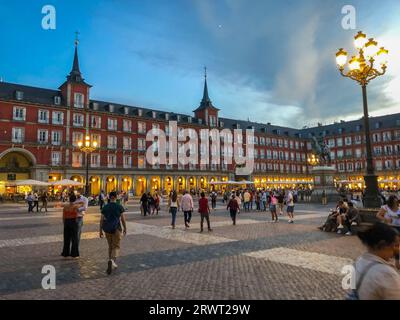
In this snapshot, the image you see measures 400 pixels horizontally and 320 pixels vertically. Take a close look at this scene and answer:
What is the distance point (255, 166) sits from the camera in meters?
72.4

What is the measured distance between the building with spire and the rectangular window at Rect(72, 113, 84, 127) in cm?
15

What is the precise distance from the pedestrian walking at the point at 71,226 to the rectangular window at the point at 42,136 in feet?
135

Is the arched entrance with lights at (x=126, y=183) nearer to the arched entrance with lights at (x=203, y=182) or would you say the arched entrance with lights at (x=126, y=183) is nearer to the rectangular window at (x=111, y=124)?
the rectangular window at (x=111, y=124)

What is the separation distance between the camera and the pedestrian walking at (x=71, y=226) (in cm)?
805

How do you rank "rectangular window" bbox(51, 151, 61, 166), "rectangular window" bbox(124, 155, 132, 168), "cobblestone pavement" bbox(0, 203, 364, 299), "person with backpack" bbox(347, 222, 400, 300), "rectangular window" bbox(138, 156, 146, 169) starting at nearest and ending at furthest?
"person with backpack" bbox(347, 222, 400, 300) < "cobblestone pavement" bbox(0, 203, 364, 299) < "rectangular window" bbox(51, 151, 61, 166) < "rectangular window" bbox(124, 155, 132, 168) < "rectangular window" bbox(138, 156, 146, 169)

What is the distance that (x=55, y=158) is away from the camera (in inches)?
1778

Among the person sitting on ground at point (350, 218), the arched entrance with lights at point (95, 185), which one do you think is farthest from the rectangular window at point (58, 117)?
the person sitting on ground at point (350, 218)

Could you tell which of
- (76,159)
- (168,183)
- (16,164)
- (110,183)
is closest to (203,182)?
(168,183)

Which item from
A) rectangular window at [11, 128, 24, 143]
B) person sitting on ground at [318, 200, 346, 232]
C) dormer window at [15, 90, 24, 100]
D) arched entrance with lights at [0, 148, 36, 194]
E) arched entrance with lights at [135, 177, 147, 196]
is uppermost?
dormer window at [15, 90, 24, 100]

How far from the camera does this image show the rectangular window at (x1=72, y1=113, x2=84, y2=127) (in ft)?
156

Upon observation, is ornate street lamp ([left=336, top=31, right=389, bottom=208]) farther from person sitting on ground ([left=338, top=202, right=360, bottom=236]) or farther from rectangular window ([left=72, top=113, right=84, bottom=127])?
rectangular window ([left=72, top=113, right=84, bottom=127])

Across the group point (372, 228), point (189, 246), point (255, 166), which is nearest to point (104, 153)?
point (255, 166)

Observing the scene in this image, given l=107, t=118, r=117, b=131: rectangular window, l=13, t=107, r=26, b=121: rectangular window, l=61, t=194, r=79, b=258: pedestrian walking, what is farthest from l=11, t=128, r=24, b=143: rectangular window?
l=61, t=194, r=79, b=258: pedestrian walking
